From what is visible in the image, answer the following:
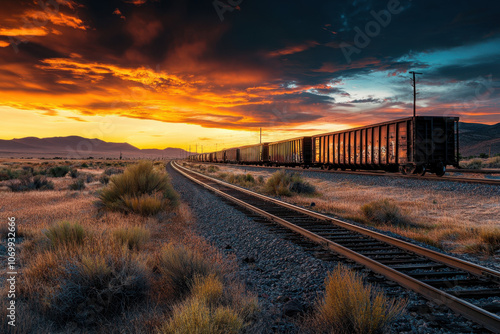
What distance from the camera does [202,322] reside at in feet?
9.24

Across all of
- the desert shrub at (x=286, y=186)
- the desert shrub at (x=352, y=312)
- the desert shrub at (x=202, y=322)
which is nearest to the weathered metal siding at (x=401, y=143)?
the desert shrub at (x=286, y=186)

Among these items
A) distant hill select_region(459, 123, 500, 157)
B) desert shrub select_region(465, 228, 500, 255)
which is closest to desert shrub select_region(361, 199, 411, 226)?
desert shrub select_region(465, 228, 500, 255)

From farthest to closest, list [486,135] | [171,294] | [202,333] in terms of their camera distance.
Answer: [486,135] < [171,294] < [202,333]

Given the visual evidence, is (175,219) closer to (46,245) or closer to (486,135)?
(46,245)

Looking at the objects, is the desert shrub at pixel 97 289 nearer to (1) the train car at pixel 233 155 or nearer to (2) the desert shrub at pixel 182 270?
(2) the desert shrub at pixel 182 270

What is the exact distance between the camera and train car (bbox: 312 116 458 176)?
18672 millimetres

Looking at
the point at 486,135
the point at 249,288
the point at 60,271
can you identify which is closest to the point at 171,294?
the point at 249,288

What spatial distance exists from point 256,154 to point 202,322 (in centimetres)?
5004

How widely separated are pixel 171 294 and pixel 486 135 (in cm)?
18082

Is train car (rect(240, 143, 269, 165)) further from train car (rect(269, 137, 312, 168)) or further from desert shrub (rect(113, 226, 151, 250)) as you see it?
desert shrub (rect(113, 226, 151, 250))

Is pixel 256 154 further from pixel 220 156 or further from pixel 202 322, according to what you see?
pixel 202 322

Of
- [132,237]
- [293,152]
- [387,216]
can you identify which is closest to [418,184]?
[387,216]

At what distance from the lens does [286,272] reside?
17.6 feet

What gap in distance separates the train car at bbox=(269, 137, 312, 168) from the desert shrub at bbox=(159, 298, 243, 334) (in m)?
32.1
